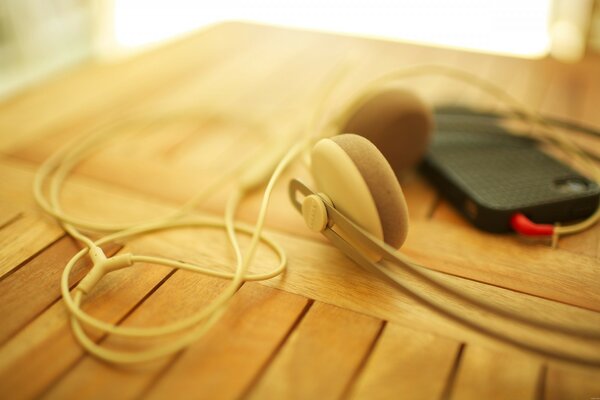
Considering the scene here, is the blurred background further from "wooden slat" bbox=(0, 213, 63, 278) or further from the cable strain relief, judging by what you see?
the cable strain relief

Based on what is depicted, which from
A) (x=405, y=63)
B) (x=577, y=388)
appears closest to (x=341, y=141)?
(x=577, y=388)

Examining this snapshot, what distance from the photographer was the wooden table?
0.38 meters

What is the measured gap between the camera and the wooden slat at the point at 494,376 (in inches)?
14.7

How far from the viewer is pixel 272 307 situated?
1.48 ft

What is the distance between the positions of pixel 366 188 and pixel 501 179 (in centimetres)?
22

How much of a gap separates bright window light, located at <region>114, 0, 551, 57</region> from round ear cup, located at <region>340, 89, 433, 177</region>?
32.6 inches

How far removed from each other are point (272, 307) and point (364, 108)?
0.25m

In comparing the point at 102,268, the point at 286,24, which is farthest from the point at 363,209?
the point at 286,24

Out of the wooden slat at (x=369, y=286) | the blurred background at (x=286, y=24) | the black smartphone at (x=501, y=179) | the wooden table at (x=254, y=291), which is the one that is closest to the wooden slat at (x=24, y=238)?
the wooden table at (x=254, y=291)

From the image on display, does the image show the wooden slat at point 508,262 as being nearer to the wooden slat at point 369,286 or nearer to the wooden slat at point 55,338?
the wooden slat at point 369,286

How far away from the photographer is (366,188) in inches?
17.0

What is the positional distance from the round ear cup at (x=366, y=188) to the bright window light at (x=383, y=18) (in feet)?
3.25

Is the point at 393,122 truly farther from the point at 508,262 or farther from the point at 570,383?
the point at 570,383

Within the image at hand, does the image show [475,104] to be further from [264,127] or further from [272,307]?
[272,307]
